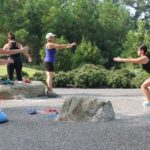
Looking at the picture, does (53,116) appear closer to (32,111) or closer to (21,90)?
(32,111)

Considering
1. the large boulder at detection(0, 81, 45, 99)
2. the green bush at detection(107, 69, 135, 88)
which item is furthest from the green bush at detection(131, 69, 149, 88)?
the large boulder at detection(0, 81, 45, 99)

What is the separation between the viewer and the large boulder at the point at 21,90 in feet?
45.6

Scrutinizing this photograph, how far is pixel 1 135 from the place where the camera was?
8273 millimetres

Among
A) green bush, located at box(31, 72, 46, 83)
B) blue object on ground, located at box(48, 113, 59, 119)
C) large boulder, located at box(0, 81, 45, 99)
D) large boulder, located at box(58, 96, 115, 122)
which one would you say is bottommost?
→ green bush, located at box(31, 72, 46, 83)

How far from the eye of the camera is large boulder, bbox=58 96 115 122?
957cm

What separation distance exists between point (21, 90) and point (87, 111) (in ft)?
15.7

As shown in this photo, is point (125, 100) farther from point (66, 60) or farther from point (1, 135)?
point (66, 60)

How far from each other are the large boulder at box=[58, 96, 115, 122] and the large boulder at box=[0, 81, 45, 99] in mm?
4368

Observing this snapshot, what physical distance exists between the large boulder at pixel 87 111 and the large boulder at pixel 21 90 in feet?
14.3

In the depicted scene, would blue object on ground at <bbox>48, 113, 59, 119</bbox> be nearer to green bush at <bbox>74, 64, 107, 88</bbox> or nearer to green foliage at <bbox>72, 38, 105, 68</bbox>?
green bush at <bbox>74, 64, 107, 88</bbox>

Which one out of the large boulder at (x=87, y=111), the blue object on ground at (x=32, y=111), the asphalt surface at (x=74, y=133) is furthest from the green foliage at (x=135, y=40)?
the large boulder at (x=87, y=111)

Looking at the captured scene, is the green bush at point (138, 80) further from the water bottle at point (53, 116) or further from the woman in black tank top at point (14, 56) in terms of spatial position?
the water bottle at point (53, 116)

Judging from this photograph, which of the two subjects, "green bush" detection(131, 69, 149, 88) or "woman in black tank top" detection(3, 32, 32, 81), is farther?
"green bush" detection(131, 69, 149, 88)

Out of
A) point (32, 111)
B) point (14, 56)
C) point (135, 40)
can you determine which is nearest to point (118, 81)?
point (14, 56)
